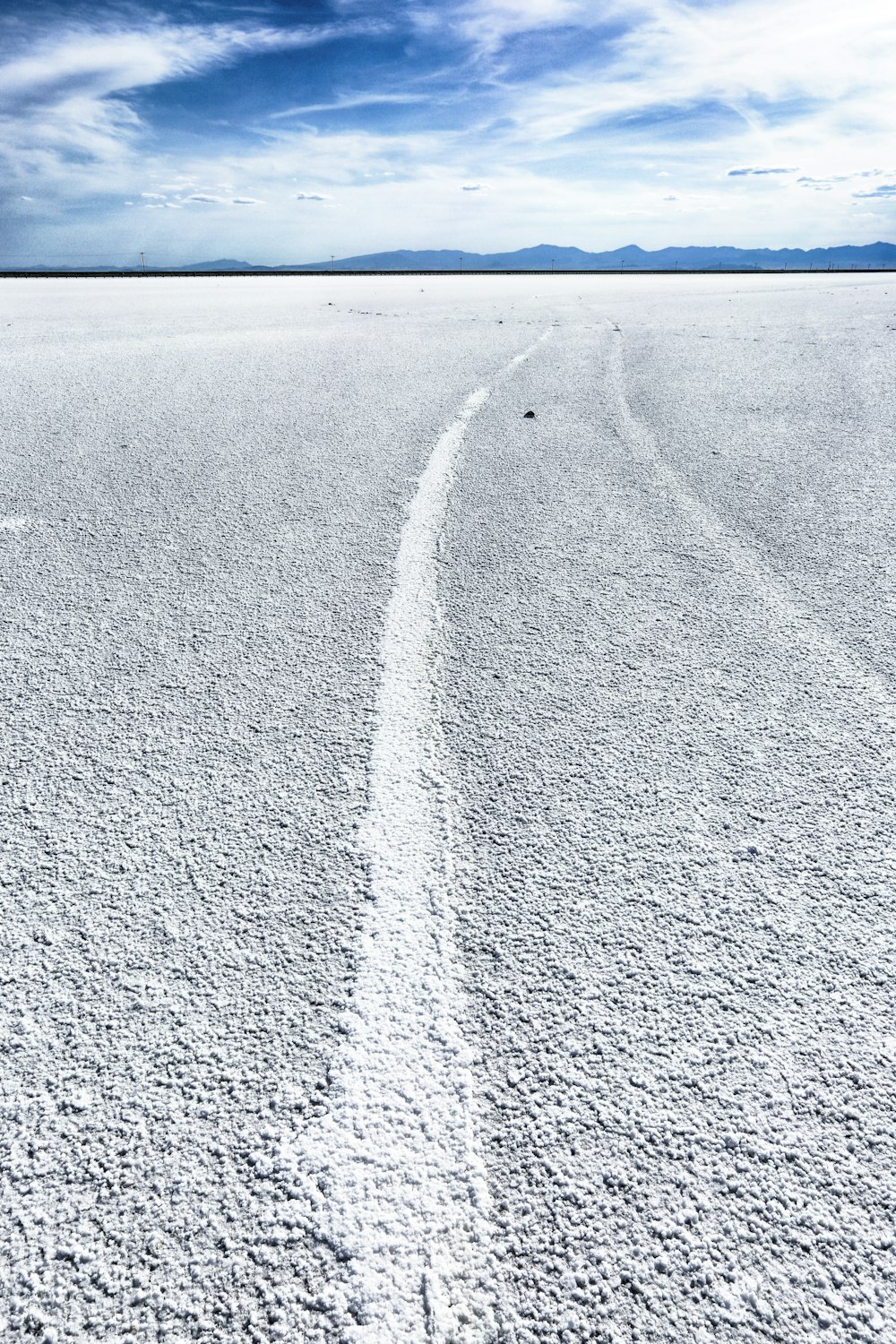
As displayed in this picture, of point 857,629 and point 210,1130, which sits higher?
point 857,629

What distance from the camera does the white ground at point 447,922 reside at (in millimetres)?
1197

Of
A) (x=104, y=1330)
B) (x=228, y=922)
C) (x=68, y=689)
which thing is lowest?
(x=104, y=1330)

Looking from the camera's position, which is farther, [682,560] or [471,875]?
[682,560]

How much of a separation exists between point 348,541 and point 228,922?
248 cm

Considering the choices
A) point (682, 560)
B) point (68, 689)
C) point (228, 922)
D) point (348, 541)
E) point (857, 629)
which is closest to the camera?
point (228, 922)

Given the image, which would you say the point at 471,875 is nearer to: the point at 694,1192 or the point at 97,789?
the point at 694,1192

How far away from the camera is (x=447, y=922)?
5.84ft

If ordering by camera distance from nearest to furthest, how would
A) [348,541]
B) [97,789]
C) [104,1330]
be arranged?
[104,1330] < [97,789] < [348,541]

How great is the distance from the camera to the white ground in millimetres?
1197

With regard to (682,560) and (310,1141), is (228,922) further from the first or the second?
(682,560)

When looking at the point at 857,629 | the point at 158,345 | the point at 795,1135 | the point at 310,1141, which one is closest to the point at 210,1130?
the point at 310,1141

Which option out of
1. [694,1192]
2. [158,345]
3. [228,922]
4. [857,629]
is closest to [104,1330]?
[228,922]

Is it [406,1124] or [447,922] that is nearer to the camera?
[406,1124]

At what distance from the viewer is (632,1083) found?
1.43 meters
